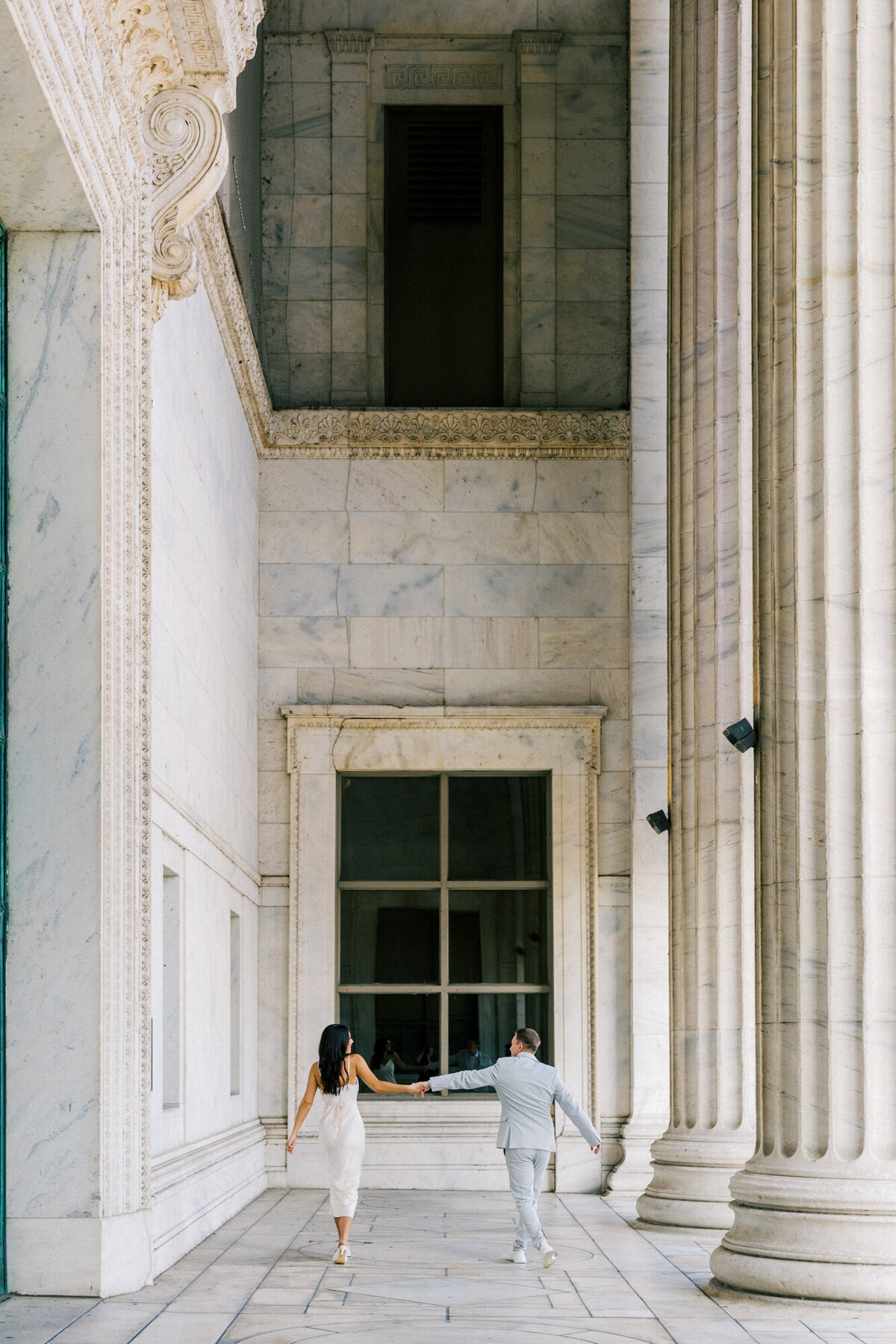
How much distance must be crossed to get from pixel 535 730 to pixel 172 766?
7.82m

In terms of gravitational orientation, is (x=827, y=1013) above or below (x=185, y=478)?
below

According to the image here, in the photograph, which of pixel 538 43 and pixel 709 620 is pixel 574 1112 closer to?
pixel 709 620

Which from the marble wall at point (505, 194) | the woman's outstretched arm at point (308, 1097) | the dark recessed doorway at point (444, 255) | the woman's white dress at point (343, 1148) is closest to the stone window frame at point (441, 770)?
the marble wall at point (505, 194)

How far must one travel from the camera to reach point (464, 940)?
64.1 feet

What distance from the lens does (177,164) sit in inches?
416

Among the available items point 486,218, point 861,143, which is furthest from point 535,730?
point 861,143

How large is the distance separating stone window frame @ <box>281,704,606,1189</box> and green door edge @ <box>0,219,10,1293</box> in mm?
10036

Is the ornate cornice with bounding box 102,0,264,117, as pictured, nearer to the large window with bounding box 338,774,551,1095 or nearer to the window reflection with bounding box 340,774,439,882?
the window reflection with bounding box 340,774,439,882

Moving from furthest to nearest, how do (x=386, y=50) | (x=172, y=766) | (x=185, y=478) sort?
(x=386, y=50), (x=185, y=478), (x=172, y=766)

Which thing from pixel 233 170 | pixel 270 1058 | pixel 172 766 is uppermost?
pixel 233 170

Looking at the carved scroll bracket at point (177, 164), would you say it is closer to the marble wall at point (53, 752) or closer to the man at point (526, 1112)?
the marble wall at point (53, 752)

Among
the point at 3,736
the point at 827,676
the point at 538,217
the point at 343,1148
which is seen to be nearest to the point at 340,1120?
the point at 343,1148

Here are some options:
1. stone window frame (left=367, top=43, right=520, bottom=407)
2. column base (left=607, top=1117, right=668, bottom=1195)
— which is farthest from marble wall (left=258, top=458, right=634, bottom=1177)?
column base (left=607, top=1117, right=668, bottom=1195)

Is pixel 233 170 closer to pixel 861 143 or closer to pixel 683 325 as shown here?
pixel 683 325
